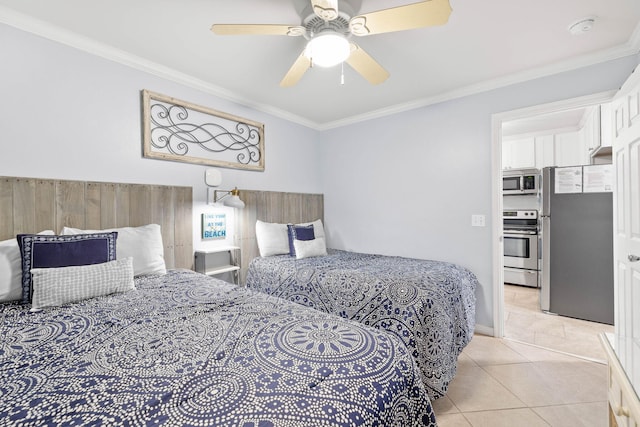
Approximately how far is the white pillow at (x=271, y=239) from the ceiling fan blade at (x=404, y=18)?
6.85 ft

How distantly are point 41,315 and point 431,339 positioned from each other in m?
2.07

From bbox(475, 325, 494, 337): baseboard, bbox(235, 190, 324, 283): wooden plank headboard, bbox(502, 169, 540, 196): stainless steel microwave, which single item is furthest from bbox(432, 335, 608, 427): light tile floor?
bbox(502, 169, 540, 196): stainless steel microwave

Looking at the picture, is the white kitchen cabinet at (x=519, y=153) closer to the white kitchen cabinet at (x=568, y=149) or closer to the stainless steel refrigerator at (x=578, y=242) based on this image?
the white kitchen cabinet at (x=568, y=149)

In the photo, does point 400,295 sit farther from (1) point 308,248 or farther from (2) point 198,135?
(2) point 198,135

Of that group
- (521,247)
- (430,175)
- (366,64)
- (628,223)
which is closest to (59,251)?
(366,64)

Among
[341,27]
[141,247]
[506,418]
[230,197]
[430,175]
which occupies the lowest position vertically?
[506,418]

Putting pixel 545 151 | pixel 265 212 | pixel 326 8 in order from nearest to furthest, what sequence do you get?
pixel 326 8
pixel 265 212
pixel 545 151

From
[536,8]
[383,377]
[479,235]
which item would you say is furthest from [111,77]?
[479,235]

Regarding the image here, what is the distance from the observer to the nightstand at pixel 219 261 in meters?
2.66

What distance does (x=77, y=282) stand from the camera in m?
1.51

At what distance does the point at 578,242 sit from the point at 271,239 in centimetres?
325

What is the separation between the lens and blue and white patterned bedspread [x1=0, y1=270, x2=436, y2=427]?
2.23 feet

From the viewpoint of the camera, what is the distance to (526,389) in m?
1.90

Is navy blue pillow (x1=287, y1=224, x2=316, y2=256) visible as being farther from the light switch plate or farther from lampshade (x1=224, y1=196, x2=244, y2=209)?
the light switch plate
